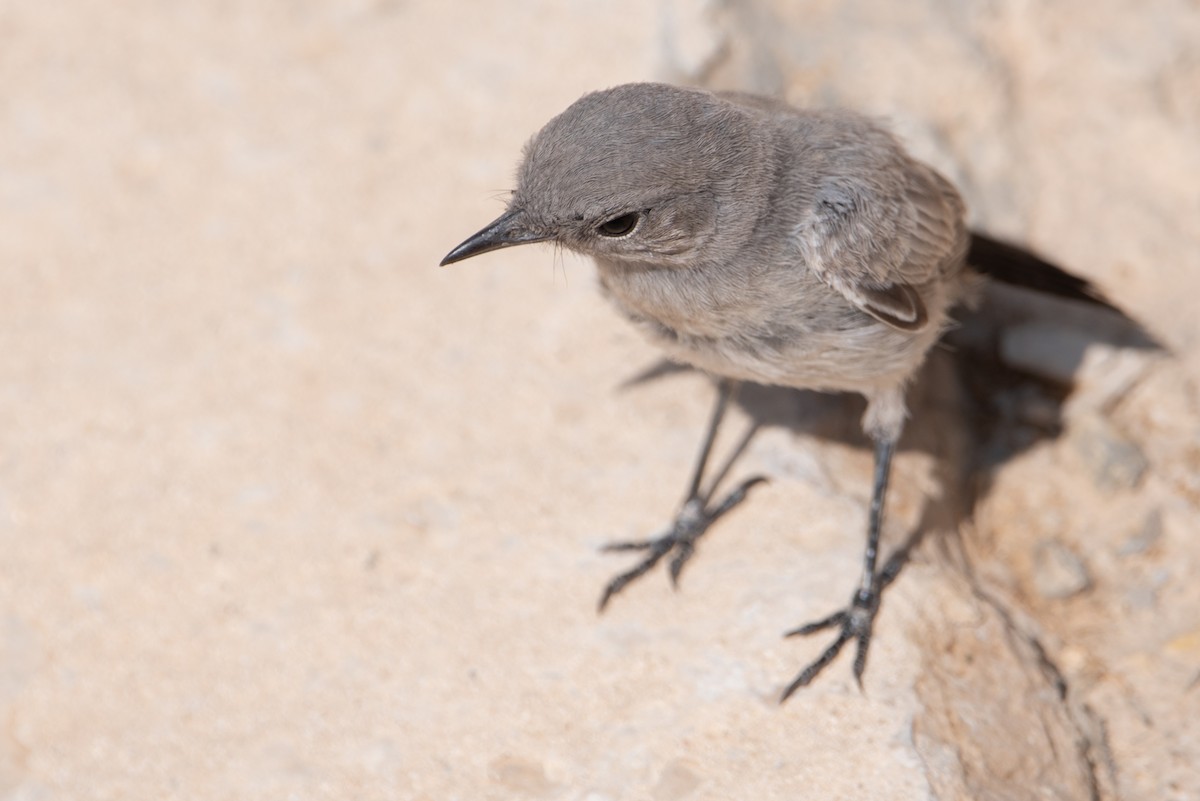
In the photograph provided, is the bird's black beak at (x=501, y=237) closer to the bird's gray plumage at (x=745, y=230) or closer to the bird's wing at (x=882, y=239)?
the bird's gray plumage at (x=745, y=230)

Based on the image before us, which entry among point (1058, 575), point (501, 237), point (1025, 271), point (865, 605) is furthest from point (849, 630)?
point (1025, 271)

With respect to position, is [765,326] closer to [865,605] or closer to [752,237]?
[752,237]

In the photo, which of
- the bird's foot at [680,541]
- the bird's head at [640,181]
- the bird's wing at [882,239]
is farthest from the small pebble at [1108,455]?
the bird's head at [640,181]

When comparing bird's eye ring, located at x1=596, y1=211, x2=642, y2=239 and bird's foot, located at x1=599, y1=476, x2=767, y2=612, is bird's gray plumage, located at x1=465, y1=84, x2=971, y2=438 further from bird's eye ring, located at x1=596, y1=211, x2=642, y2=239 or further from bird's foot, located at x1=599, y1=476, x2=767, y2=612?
bird's foot, located at x1=599, y1=476, x2=767, y2=612

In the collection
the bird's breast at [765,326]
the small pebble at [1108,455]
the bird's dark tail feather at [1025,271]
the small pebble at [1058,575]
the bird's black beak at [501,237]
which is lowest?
the small pebble at [1058,575]

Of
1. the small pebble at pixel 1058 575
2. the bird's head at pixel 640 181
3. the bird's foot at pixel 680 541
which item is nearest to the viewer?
the bird's head at pixel 640 181

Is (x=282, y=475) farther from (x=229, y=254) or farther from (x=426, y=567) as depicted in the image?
(x=229, y=254)

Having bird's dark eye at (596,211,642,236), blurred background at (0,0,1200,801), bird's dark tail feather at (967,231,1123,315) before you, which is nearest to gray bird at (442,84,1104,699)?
bird's dark eye at (596,211,642,236)
